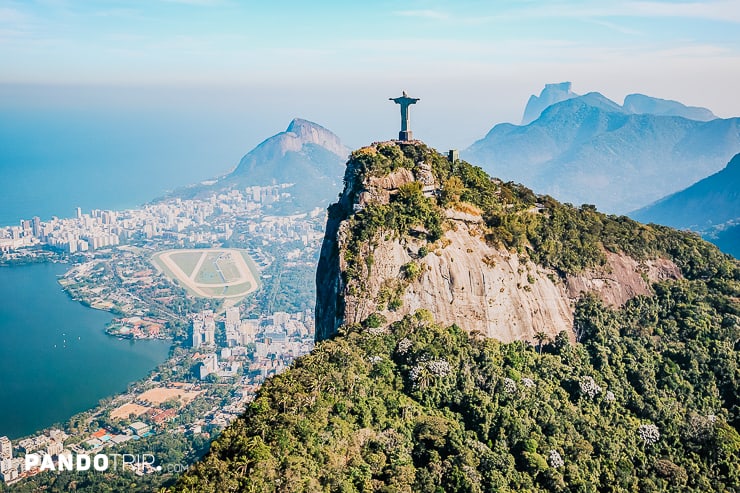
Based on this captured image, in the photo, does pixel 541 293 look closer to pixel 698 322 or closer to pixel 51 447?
pixel 698 322

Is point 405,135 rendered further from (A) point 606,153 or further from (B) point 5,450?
(A) point 606,153

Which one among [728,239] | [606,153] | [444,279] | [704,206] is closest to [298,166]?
[606,153]

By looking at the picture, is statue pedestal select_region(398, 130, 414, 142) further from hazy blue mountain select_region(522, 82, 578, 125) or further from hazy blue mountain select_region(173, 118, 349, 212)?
hazy blue mountain select_region(522, 82, 578, 125)

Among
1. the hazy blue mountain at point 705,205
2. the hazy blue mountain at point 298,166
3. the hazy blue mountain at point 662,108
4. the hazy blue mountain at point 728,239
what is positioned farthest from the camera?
the hazy blue mountain at point 662,108

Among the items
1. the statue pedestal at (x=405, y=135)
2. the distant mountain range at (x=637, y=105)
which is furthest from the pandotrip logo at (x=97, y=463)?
the distant mountain range at (x=637, y=105)

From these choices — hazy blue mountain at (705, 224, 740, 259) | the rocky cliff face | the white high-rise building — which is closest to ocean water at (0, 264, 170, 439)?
the white high-rise building

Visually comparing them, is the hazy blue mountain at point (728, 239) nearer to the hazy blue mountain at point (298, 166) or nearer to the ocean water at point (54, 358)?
the ocean water at point (54, 358)

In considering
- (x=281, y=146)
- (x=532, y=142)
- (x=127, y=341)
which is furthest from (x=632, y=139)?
(x=127, y=341)
